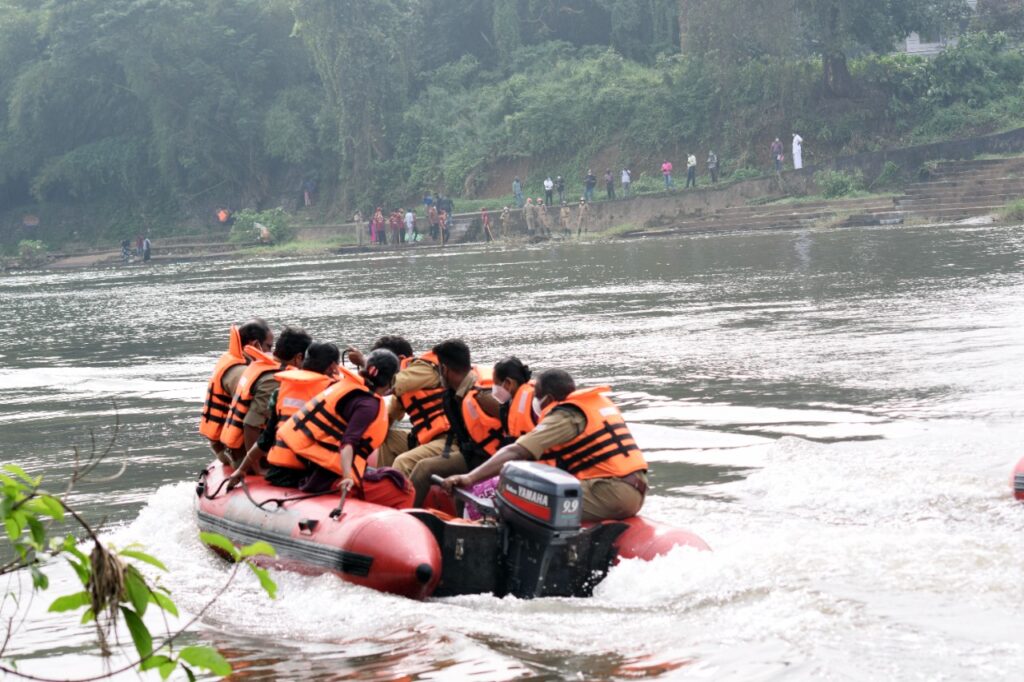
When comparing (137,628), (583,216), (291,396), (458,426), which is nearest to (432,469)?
(458,426)

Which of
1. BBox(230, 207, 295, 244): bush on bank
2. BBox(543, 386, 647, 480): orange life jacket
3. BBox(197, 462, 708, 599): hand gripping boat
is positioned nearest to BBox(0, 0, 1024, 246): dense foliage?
BBox(230, 207, 295, 244): bush on bank

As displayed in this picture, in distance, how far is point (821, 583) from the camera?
721 centimetres

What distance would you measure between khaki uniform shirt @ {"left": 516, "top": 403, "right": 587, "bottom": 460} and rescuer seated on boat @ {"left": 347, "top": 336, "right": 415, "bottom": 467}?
1557 mm

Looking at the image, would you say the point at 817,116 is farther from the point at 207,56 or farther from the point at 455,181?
the point at 207,56

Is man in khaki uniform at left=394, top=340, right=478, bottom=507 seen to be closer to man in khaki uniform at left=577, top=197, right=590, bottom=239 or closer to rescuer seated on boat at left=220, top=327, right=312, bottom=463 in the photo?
rescuer seated on boat at left=220, top=327, right=312, bottom=463

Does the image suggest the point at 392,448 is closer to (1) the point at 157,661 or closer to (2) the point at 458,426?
(2) the point at 458,426

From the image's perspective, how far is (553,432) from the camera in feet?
25.2

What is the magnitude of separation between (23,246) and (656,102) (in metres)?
26.0

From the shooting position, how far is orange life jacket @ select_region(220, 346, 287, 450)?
30.1ft

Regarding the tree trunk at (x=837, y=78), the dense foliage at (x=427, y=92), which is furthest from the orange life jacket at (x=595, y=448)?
the tree trunk at (x=837, y=78)

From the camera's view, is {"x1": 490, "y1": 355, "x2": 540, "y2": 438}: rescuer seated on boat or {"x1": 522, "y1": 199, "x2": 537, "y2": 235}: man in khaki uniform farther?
{"x1": 522, "y1": 199, "x2": 537, "y2": 235}: man in khaki uniform

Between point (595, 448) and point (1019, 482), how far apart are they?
273cm

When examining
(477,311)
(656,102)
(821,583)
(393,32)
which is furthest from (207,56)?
(821,583)

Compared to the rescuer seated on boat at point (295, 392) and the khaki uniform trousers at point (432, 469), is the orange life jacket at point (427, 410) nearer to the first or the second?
the khaki uniform trousers at point (432, 469)
